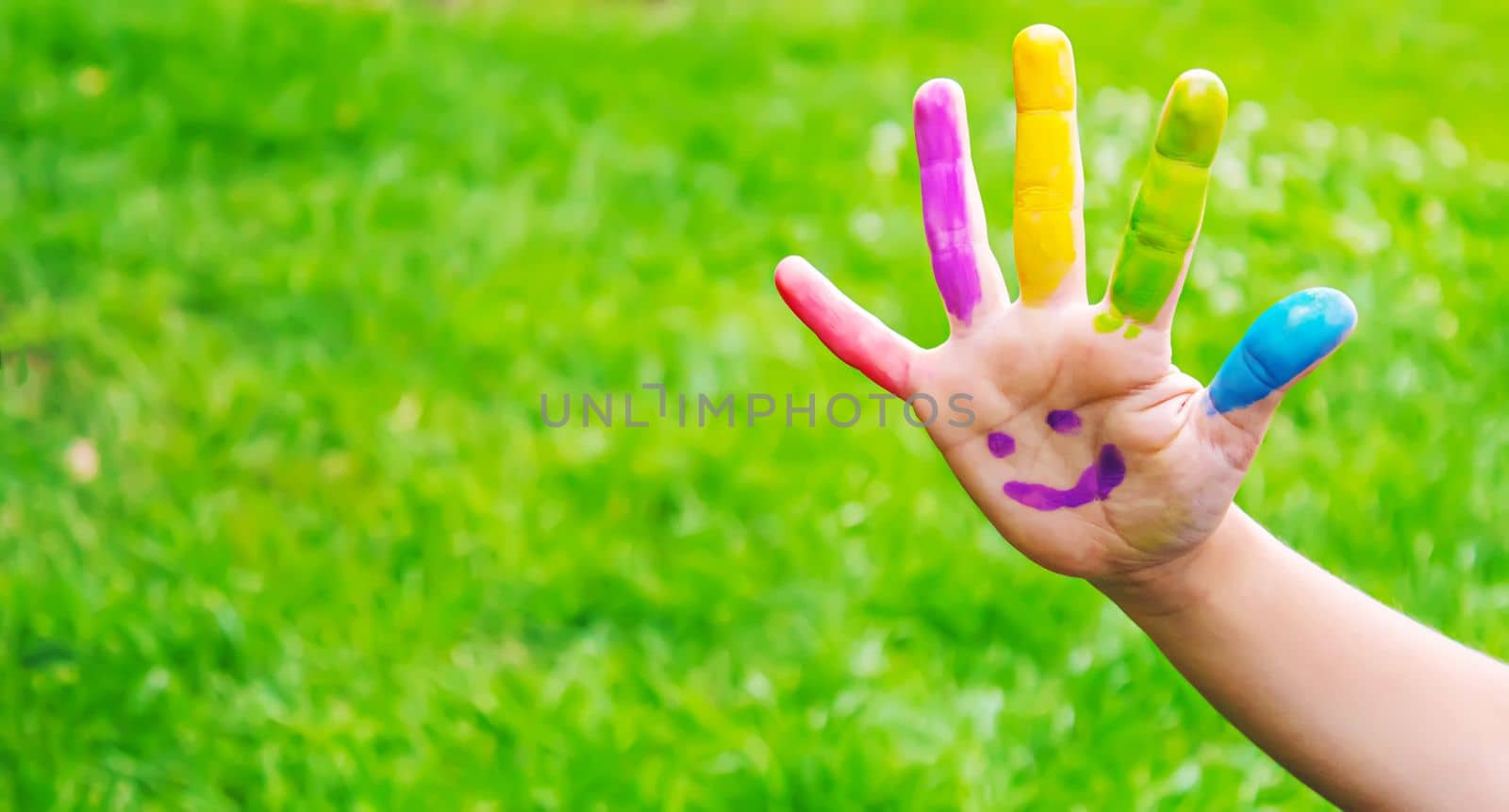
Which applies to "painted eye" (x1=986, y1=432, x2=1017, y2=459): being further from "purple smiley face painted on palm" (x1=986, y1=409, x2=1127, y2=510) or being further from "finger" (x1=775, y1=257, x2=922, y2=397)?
"finger" (x1=775, y1=257, x2=922, y2=397)

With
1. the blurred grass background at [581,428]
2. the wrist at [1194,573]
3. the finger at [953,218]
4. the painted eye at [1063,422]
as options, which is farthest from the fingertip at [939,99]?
the blurred grass background at [581,428]

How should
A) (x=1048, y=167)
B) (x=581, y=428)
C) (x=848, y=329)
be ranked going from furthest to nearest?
(x=581, y=428) → (x=848, y=329) → (x=1048, y=167)

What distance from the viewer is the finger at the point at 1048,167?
1.23 metres

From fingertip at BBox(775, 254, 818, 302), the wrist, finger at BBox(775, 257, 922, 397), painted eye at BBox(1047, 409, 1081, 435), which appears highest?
fingertip at BBox(775, 254, 818, 302)

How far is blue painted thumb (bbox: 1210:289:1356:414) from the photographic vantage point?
1.14 m

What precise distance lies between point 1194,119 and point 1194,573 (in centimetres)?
45

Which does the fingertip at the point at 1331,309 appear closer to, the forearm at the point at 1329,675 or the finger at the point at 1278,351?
the finger at the point at 1278,351

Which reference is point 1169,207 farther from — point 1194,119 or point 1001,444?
point 1001,444

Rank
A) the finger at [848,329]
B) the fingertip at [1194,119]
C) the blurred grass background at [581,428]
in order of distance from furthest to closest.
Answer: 1. the blurred grass background at [581,428]
2. the finger at [848,329]
3. the fingertip at [1194,119]

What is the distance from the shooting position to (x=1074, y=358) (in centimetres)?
127

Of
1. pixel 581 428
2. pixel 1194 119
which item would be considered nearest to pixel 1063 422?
pixel 1194 119

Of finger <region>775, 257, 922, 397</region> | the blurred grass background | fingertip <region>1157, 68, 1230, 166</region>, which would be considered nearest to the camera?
fingertip <region>1157, 68, 1230, 166</region>

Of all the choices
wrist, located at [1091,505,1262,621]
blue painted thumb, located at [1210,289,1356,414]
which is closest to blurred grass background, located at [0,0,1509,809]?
wrist, located at [1091,505,1262,621]

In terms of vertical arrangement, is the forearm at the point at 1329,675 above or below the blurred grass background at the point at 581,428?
above
